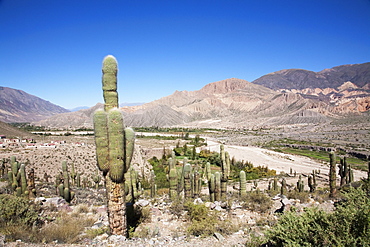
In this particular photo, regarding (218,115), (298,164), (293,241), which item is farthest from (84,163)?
(218,115)

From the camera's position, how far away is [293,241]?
177 inches

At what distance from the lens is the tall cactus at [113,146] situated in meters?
6.74

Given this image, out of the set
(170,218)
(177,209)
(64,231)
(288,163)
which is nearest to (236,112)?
(288,163)

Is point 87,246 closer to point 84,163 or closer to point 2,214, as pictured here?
point 2,214

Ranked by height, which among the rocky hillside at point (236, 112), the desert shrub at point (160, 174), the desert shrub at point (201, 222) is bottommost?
the desert shrub at point (160, 174)

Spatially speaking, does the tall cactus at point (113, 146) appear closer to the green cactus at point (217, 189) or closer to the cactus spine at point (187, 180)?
the green cactus at point (217, 189)

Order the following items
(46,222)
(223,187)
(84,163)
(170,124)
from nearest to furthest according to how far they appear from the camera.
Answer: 1. (46,222)
2. (223,187)
3. (84,163)
4. (170,124)

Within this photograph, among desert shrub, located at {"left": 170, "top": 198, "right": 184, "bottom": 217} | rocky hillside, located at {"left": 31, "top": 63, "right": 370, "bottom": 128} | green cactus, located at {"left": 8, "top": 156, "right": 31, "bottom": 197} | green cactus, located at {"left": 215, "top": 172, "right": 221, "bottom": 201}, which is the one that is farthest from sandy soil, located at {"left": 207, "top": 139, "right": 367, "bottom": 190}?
rocky hillside, located at {"left": 31, "top": 63, "right": 370, "bottom": 128}

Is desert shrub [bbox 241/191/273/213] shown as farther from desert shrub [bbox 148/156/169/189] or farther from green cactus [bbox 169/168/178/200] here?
desert shrub [bbox 148/156/169/189]

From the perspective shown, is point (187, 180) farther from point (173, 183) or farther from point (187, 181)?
point (173, 183)

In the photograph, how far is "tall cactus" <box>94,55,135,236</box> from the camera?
265 inches

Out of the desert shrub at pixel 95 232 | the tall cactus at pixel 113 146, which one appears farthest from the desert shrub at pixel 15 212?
the tall cactus at pixel 113 146

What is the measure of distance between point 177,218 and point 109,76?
6384 millimetres

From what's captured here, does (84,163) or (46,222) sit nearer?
(46,222)
